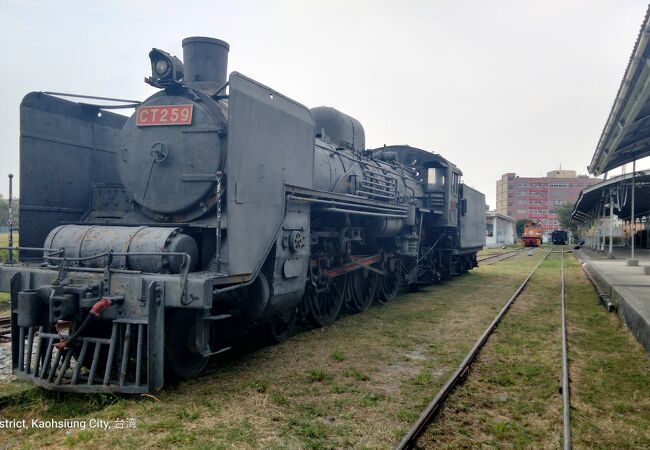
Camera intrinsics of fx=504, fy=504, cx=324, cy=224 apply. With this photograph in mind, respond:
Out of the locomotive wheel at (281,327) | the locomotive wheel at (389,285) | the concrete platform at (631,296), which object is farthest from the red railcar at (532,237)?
the locomotive wheel at (281,327)

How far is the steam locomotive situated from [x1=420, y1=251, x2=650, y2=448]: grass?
2472 mm

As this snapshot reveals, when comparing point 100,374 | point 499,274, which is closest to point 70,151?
point 100,374

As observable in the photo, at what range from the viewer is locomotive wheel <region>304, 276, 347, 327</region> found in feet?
25.7

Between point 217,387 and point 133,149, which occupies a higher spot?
point 133,149

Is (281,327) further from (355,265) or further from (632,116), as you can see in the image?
(632,116)

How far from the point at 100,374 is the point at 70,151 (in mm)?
2788

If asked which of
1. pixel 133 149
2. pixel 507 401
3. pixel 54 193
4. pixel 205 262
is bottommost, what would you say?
pixel 507 401

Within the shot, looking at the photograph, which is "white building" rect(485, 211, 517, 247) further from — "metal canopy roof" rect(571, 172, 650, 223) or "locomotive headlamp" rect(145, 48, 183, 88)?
"locomotive headlamp" rect(145, 48, 183, 88)

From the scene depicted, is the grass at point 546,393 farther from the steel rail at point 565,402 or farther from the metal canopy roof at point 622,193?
the metal canopy roof at point 622,193

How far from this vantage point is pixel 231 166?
16.8 ft

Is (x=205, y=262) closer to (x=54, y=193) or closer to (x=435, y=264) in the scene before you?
(x=54, y=193)

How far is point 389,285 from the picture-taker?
11555 mm

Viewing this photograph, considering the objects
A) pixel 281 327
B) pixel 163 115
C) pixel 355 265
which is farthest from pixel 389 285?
pixel 163 115

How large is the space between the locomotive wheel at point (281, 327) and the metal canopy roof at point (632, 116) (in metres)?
6.32
